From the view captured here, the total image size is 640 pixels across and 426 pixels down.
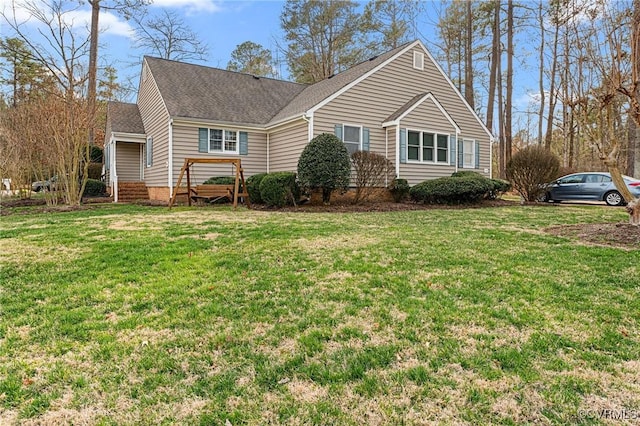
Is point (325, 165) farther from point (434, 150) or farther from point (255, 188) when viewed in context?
point (434, 150)

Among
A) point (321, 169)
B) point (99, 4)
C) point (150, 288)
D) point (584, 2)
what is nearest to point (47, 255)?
point (150, 288)

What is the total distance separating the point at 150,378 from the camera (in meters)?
2.31

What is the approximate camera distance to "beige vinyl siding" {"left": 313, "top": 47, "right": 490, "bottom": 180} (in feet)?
43.6

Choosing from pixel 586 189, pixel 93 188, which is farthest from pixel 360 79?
pixel 93 188

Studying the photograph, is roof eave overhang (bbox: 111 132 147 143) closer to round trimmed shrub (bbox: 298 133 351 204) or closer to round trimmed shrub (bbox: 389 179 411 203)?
round trimmed shrub (bbox: 298 133 351 204)

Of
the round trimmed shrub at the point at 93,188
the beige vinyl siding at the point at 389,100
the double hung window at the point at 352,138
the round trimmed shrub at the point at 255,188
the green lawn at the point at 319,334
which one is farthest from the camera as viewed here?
the round trimmed shrub at the point at 93,188

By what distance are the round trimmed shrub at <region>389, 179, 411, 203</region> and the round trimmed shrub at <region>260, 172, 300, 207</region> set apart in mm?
3886

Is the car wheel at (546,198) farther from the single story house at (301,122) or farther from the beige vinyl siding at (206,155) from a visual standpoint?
the beige vinyl siding at (206,155)

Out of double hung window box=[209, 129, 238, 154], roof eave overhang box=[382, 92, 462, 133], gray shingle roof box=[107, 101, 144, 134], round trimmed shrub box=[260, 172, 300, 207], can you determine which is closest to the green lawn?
round trimmed shrub box=[260, 172, 300, 207]

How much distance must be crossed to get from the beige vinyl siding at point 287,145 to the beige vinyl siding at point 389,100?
28.2 inches

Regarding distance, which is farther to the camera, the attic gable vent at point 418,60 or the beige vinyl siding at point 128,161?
the beige vinyl siding at point 128,161

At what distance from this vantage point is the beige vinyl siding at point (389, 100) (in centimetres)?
1328

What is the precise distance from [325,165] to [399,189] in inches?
141

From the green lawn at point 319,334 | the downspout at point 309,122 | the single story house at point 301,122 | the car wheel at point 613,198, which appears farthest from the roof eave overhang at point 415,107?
the green lawn at point 319,334
